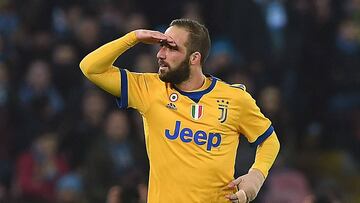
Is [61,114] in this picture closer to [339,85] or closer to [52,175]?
[52,175]

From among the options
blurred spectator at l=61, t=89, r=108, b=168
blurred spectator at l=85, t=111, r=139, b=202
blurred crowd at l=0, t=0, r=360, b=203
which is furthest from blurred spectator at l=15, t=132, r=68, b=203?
blurred spectator at l=85, t=111, r=139, b=202

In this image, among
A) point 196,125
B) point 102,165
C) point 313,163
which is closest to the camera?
point 196,125

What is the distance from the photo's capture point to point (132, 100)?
594cm

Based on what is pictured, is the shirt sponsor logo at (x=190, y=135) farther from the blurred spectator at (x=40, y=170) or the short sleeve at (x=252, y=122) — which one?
the blurred spectator at (x=40, y=170)

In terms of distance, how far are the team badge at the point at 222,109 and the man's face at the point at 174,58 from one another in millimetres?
285

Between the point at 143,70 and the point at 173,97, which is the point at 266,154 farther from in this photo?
the point at 143,70

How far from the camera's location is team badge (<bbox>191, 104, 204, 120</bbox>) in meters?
5.91

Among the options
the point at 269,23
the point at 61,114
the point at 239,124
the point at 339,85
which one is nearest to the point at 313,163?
the point at 339,85

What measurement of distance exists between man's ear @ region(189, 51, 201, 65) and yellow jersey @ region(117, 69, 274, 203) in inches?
6.9

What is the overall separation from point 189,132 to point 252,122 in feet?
1.35

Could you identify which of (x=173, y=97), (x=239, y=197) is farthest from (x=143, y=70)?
(x=239, y=197)

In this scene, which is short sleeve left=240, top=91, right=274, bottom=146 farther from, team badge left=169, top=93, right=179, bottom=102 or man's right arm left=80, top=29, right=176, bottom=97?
man's right arm left=80, top=29, right=176, bottom=97

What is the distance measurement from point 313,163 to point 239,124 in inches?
187

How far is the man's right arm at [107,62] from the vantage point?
5.82 metres
